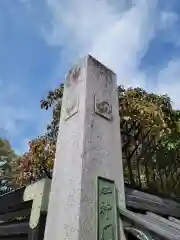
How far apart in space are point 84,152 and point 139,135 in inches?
207

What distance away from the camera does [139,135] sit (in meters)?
7.51

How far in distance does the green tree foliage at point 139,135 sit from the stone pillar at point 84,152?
3.37 metres

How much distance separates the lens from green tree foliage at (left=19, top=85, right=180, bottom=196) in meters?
6.57

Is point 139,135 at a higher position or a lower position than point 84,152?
higher

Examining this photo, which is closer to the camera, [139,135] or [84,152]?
[84,152]

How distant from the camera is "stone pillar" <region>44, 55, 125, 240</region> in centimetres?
225

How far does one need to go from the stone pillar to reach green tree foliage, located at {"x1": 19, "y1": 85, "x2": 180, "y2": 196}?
11.1ft

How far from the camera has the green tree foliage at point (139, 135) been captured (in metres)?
6.57

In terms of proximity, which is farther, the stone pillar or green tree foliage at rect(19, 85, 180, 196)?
green tree foliage at rect(19, 85, 180, 196)

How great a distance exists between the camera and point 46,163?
717cm

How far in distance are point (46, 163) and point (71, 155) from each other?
4784 millimetres

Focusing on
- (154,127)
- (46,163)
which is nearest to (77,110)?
(154,127)

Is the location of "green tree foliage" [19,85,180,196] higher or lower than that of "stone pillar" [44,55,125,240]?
higher

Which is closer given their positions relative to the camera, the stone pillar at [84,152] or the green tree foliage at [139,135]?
the stone pillar at [84,152]
